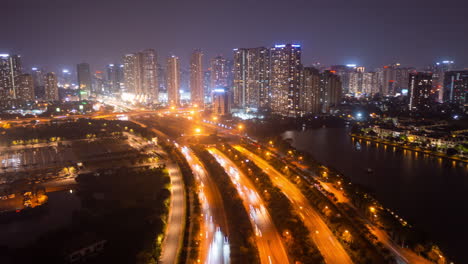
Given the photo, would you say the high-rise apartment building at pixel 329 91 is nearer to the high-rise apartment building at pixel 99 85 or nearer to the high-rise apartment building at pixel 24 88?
the high-rise apartment building at pixel 24 88

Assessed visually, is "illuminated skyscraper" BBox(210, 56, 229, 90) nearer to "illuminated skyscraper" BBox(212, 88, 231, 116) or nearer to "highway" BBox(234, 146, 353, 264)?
"illuminated skyscraper" BBox(212, 88, 231, 116)

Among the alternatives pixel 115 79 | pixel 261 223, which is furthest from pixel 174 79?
pixel 261 223

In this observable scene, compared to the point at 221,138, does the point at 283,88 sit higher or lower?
higher

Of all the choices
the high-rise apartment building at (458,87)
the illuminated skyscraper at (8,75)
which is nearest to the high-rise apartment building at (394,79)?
the high-rise apartment building at (458,87)

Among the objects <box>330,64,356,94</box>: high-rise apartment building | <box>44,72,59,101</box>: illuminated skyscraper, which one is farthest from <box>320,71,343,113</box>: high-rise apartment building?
<box>44,72,59,101</box>: illuminated skyscraper

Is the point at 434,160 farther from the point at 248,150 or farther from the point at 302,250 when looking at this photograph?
the point at 302,250

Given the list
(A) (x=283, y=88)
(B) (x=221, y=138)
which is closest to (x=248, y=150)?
(B) (x=221, y=138)
